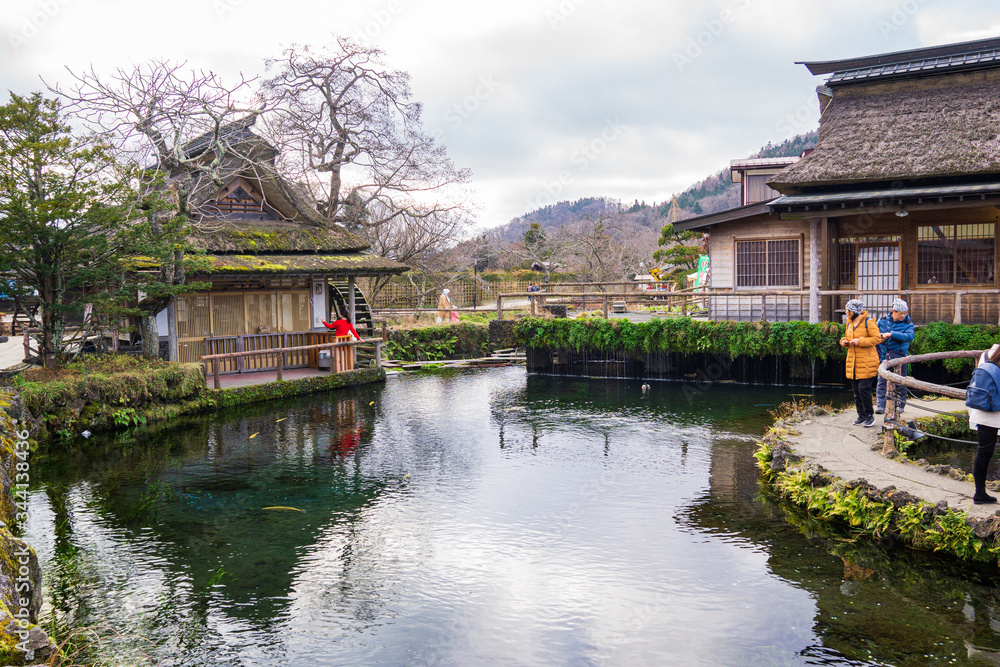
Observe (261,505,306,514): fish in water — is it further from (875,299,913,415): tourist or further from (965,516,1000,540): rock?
(875,299,913,415): tourist

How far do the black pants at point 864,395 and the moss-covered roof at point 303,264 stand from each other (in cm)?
1329

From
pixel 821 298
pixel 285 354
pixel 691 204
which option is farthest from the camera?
pixel 691 204

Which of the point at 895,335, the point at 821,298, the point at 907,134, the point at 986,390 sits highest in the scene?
the point at 907,134

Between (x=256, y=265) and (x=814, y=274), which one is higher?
(x=256, y=265)

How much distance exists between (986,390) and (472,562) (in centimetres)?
555

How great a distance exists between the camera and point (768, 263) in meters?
20.5

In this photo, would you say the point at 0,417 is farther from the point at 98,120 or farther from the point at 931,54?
the point at 931,54

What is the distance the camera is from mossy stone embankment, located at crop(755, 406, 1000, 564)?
23.4ft

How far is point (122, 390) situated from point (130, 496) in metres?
5.11

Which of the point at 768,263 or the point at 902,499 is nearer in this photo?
the point at 902,499

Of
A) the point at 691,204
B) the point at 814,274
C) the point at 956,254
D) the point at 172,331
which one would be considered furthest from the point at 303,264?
the point at 691,204

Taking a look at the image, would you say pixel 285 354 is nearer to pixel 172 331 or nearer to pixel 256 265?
pixel 256 265

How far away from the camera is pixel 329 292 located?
892 inches

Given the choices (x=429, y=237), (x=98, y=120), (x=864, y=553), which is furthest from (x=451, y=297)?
(x=864, y=553)
